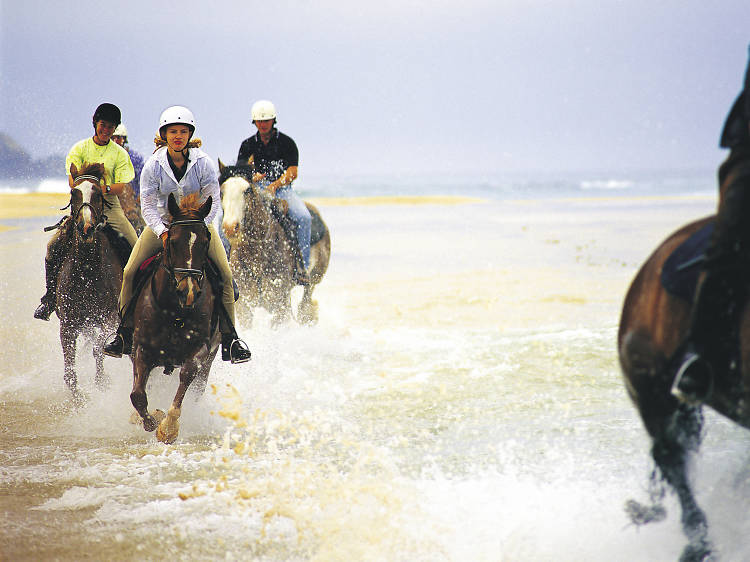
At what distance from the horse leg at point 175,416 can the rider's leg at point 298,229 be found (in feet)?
10.2

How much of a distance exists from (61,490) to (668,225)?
2405 cm

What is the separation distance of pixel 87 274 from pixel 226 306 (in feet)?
5.13

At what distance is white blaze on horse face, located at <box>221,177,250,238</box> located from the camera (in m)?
7.79

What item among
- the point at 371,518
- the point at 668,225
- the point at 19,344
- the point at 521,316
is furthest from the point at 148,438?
the point at 668,225

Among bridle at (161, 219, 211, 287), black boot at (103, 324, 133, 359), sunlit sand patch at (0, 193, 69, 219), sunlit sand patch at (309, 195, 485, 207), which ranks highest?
bridle at (161, 219, 211, 287)

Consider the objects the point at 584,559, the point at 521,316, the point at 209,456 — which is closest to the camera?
the point at 584,559

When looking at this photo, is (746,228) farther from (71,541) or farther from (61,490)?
(61,490)

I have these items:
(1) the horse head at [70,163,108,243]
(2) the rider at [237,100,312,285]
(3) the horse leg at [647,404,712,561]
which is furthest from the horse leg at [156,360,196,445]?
(3) the horse leg at [647,404,712,561]

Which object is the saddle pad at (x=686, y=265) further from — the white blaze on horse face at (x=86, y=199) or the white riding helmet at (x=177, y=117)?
the white blaze on horse face at (x=86, y=199)

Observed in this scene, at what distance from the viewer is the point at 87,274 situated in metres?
6.89

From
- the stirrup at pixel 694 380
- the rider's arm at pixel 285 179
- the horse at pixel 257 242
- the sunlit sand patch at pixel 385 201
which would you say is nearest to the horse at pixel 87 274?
the horse at pixel 257 242

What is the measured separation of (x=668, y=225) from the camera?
84.0ft

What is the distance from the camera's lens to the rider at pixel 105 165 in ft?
22.7

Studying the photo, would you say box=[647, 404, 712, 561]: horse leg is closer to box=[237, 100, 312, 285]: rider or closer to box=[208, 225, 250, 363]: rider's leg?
box=[208, 225, 250, 363]: rider's leg
